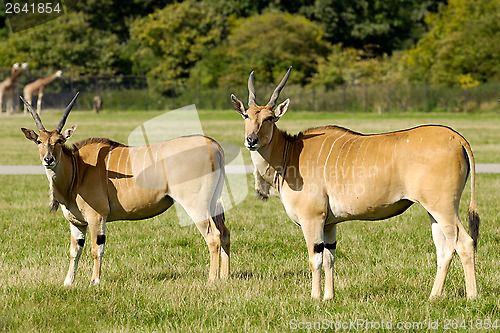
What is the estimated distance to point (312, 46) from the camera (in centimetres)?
6469

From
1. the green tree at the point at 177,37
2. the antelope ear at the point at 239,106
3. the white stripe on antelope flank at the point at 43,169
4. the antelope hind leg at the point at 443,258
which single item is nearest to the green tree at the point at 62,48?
the green tree at the point at 177,37

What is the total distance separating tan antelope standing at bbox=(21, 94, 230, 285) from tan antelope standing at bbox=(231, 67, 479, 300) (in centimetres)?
94

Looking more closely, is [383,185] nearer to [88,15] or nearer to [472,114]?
[472,114]

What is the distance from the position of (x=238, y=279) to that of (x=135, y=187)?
5.01 feet

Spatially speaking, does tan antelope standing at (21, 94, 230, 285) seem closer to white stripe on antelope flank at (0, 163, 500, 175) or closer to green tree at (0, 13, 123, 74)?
white stripe on antelope flank at (0, 163, 500, 175)

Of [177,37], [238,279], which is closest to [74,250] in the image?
[238,279]

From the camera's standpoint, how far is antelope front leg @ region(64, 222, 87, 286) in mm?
7820

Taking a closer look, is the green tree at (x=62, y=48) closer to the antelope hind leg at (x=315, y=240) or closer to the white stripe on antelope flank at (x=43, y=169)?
the white stripe on antelope flank at (x=43, y=169)

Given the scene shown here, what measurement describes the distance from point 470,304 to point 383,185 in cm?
133

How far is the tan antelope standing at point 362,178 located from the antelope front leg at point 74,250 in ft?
7.28

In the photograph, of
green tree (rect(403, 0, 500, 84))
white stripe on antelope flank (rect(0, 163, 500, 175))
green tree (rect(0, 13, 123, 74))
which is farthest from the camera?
green tree (rect(0, 13, 123, 74))

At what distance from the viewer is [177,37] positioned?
67125mm

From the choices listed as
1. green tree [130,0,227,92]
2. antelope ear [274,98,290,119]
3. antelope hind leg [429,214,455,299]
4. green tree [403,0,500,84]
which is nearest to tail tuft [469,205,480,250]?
antelope hind leg [429,214,455,299]

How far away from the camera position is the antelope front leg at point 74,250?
25.7ft
